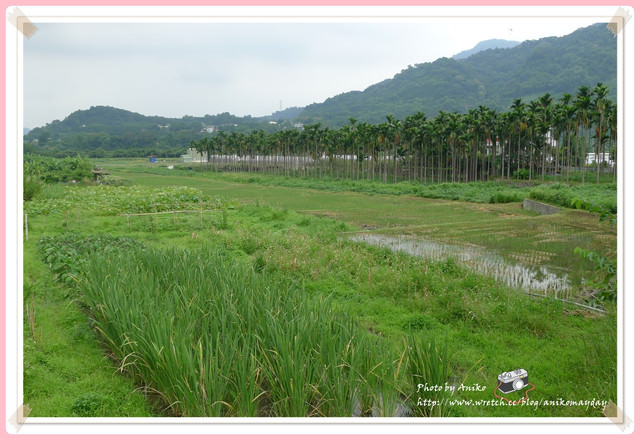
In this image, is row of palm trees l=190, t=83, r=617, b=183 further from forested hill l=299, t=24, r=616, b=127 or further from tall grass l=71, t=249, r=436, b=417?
tall grass l=71, t=249, r=436, b=417

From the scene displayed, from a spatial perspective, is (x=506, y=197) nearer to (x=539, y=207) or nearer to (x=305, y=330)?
(x=539, y=207)

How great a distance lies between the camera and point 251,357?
3156 mm

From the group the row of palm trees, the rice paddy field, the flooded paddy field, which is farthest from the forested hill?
the rice paddy field

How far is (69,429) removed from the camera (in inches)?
113

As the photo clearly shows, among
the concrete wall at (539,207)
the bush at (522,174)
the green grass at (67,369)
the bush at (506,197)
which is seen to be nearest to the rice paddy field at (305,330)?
the green grass at (67,369)

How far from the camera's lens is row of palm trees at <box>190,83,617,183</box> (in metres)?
25.6

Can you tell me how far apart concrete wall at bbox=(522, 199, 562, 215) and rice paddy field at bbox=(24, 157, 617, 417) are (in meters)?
6.98

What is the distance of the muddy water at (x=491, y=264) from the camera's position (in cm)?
702

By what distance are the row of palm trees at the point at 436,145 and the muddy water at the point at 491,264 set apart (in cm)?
1406

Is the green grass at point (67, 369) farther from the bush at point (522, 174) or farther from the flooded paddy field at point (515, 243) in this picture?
the bush at point (522, 174)

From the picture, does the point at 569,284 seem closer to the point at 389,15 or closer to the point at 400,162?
the point at 389,15

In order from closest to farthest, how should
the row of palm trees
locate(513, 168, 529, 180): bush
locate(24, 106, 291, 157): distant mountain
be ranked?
1. locate(24, 106, 291, 157): distant mountain
2. the row of palm trees
3. locate(513, 168, 529, 180): bush

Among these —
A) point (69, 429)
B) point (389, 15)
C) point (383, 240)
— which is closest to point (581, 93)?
point (383, 240)

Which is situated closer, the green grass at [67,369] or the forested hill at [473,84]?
the green grass at [67,369]
